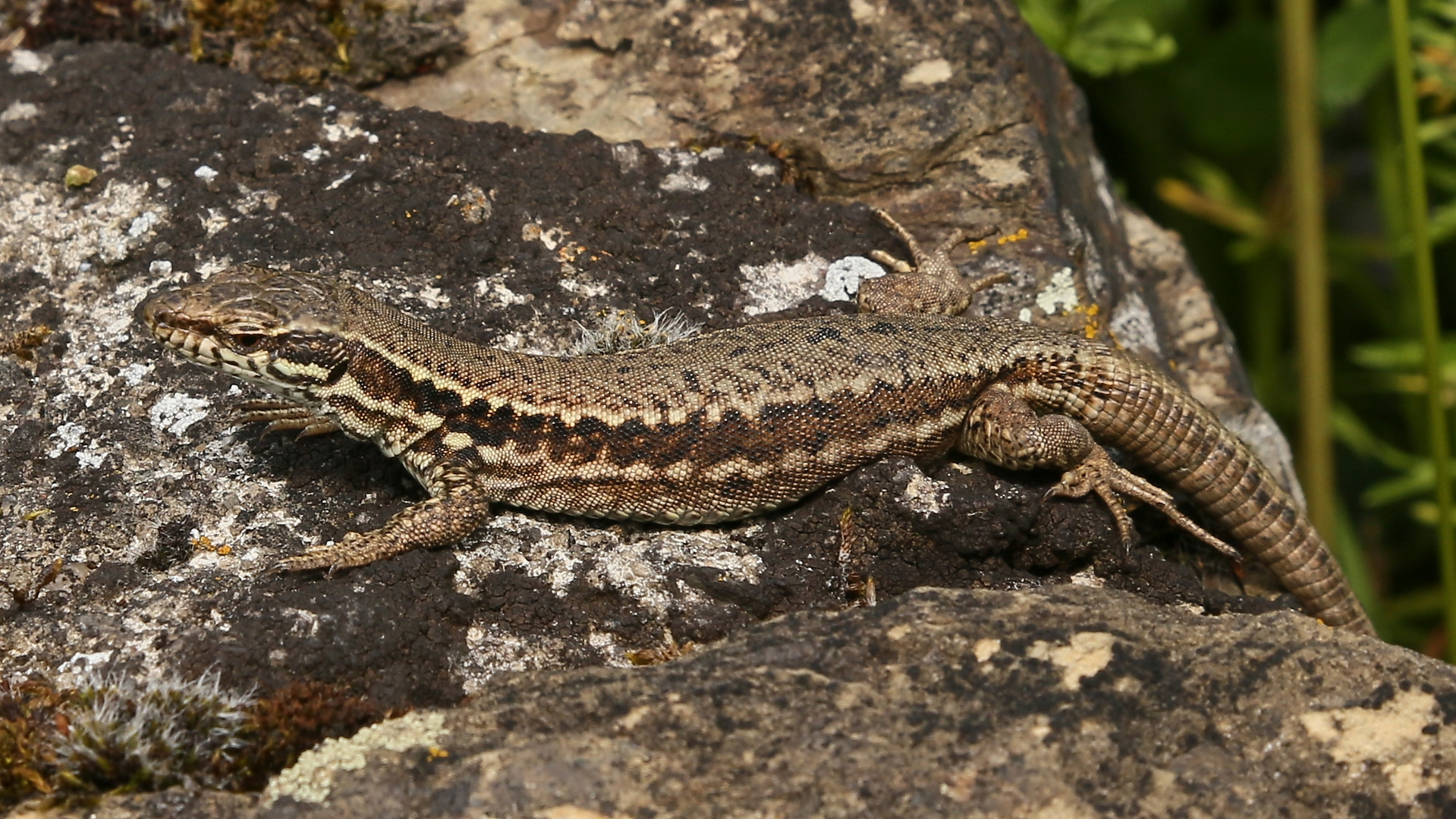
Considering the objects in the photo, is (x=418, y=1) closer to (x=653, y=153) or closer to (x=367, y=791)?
(x=653, y=153)

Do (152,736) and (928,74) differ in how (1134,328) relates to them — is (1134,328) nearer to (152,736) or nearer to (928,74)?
(928,74)

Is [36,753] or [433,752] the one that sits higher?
[433,752]

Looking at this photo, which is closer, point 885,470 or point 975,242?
point 885,470

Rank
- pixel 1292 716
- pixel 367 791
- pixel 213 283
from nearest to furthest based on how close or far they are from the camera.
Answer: pixel 367 791
pixel 1292 716
pixel 213 283

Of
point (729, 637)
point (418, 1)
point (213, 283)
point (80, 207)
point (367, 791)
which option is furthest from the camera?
point (418, 1)

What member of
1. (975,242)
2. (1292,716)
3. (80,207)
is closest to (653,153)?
(975,242)

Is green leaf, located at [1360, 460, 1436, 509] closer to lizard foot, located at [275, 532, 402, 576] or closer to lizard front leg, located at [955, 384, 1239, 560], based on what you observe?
lizard front leg, located at [955, 384, 1239, 560]

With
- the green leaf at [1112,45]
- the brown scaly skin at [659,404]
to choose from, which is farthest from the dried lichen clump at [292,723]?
the green leaf at [1112,45]

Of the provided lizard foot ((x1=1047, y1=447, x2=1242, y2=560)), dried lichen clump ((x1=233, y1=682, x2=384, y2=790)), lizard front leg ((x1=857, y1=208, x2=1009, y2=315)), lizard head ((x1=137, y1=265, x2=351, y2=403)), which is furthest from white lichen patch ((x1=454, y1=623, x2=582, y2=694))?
lizard front leg ((x1=857, y1=208, x2=1009, y2=315))

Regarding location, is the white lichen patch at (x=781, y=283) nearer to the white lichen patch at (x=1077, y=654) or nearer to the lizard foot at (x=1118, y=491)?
the lizard foot at (x=1118, y=491)
